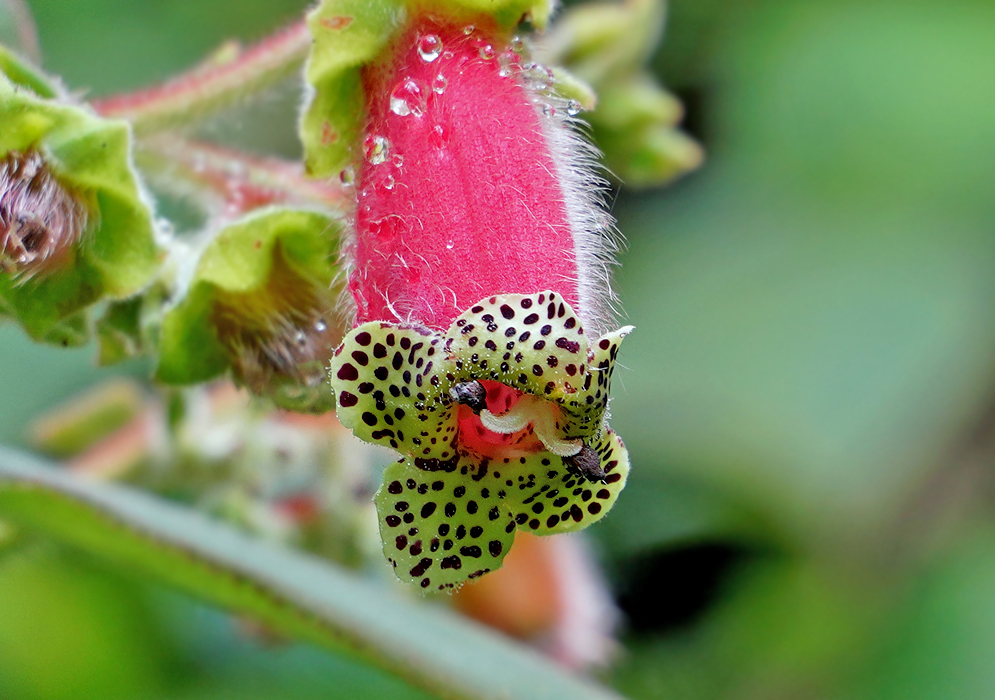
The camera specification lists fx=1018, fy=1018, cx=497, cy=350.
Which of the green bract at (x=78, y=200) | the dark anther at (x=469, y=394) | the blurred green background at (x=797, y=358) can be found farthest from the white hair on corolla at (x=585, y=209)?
the blurred green background at (x=797, y=358)

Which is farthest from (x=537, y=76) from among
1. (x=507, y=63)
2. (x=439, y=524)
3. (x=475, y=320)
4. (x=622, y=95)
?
(x=622, y=95)

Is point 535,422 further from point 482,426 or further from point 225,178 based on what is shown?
point 225,178

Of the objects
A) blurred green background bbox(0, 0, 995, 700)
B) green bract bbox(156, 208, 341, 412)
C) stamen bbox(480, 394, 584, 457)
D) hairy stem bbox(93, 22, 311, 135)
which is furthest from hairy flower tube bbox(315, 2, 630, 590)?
blurred green background bbox(0, 0, 995, 700)

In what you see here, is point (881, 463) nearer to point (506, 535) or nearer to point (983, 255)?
point (983, 255)

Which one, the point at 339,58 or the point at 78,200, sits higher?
the point at 339,58

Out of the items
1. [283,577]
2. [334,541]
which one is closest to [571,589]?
[334,541]

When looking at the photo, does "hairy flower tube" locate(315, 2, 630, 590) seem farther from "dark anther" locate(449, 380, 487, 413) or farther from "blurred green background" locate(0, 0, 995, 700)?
"blurred green background" locate(0, 0, 995, 700)
